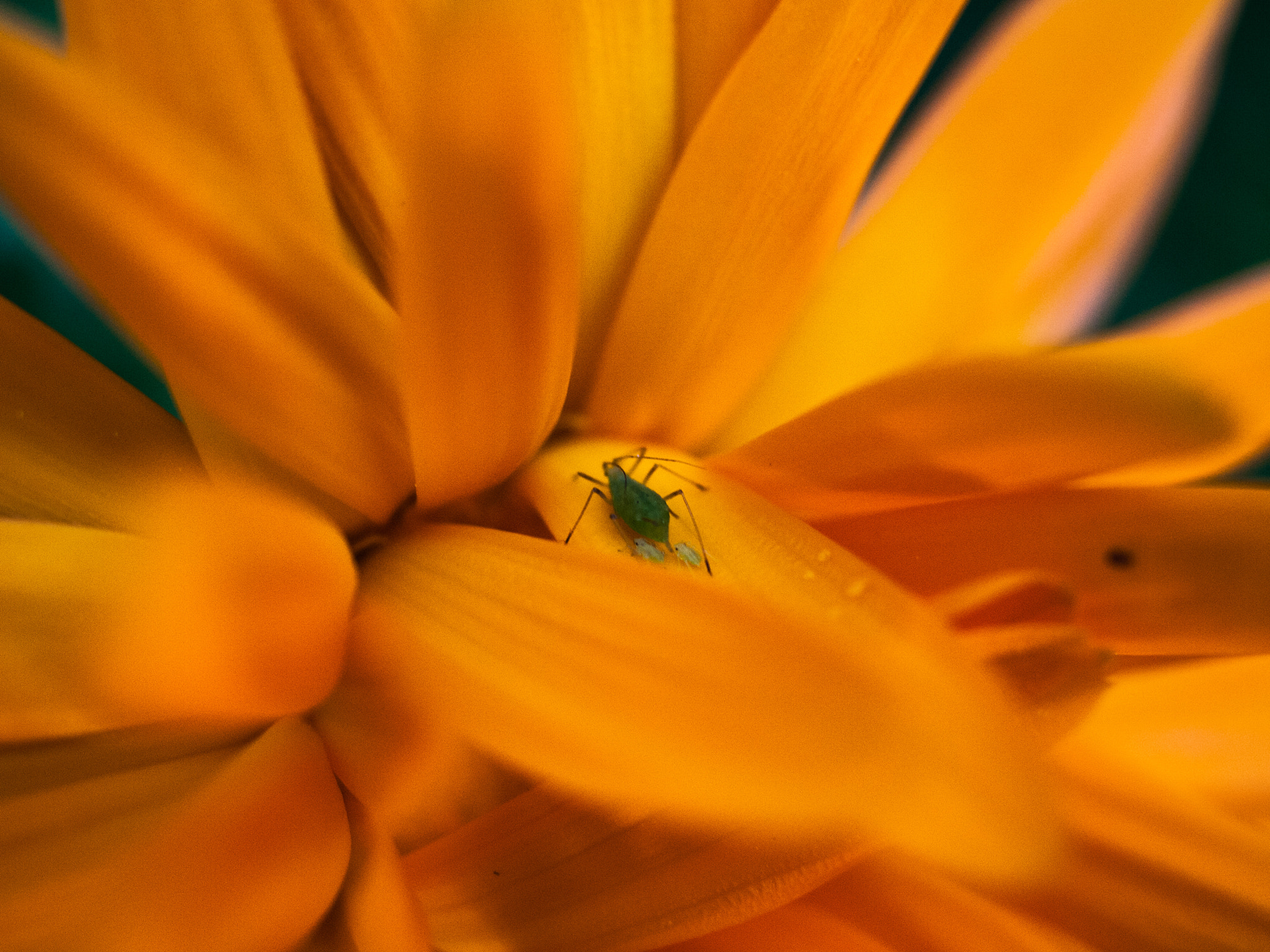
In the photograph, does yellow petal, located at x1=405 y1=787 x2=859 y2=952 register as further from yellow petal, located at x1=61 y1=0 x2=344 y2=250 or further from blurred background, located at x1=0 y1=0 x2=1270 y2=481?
blurred background, located at x1=0 y1=0 x2=1270 y2=481

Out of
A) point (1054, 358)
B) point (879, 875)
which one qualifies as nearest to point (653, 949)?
point (879, 875)

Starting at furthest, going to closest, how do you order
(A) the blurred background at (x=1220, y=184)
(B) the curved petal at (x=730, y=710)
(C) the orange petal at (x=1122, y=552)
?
(A) the blurred background at (x=1220, y=184) < (C) the orange petal at (x=1122, y=552) < (B) the curved petal at (x=730, y=710)

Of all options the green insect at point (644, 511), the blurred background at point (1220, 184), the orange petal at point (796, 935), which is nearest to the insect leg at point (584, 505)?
the green insect at point (644, 511)

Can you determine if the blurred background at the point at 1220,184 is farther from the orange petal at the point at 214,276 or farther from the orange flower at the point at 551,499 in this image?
the orange petal at the point at 214,276

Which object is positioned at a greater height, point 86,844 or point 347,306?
point 347,306

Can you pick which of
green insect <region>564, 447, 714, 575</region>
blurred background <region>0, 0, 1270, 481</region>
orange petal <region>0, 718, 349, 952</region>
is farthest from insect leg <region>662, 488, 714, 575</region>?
blurred background <region>0, 0, 1270, 481</region>

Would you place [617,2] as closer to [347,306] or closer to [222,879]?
[347,306]
